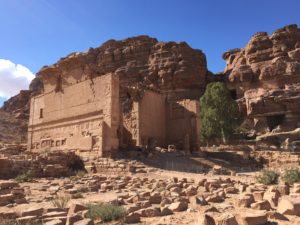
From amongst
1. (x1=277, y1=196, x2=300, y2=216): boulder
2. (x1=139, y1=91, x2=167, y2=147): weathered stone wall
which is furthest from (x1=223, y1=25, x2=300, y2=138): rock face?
(x1=277, y1=196, x2=300, y2=216): boulder

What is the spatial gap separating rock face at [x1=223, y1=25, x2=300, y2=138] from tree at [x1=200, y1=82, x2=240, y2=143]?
7042 millimetres

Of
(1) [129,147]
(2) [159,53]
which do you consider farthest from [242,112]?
(1) [129,147]

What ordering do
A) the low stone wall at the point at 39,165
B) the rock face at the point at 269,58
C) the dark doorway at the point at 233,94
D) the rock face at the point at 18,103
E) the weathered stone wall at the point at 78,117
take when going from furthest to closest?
the rock face at the point at 18,103
the dark doorway at the point at 233,94
the rock face at the point at 269,58
the weathered stone wall at the point at 78,117
the low stone wall at the point at 39,165

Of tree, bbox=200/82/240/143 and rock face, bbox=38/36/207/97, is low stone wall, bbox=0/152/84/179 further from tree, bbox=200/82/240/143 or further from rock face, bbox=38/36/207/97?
rock face, bbox=38/36/207/97

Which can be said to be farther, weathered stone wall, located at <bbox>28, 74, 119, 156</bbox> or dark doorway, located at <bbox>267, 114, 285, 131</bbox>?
dark doorway, located at <bbox>267, 114, 285, 131</bbox>

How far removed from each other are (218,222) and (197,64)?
49016mm

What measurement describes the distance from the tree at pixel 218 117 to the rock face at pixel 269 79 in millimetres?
7042

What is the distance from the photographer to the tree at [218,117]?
34656 mm

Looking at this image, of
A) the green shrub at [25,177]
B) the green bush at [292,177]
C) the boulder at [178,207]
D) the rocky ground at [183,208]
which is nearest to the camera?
the rocky ground at [183,208]

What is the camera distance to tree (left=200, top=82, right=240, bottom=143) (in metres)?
34.7

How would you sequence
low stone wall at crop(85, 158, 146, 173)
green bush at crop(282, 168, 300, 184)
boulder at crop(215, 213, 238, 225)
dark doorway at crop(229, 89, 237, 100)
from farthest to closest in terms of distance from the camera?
dark doorway at crop(229, 89, 237, 100)
low stone wall at crop(85, 158, 146, 173)
green bush at crop(282, 168, 300, 184)
boulder at crop(215, 213, 238, 225)

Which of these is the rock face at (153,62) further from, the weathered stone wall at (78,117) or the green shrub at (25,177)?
the green shrub at (25,177)

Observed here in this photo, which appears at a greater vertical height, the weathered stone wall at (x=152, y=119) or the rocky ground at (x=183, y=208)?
the weathered stone wall at (x=152, y=119)

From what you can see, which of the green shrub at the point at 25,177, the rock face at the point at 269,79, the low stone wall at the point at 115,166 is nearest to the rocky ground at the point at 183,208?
the green shrub at the point at 25,177
